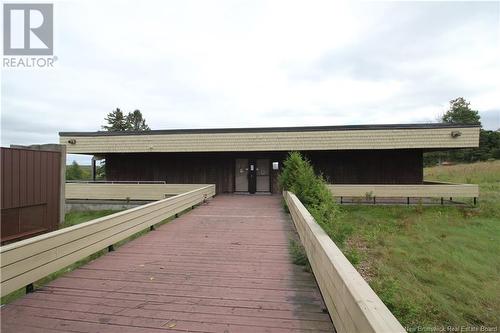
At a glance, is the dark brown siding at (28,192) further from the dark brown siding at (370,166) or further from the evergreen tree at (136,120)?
the evergreen tree at (136,120)

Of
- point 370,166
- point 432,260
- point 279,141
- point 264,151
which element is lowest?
point 432,260

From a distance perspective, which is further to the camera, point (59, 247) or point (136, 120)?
point (136, 120)

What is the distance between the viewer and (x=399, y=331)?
6.63 feet

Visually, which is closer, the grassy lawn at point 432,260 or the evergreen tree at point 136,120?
the grassy lawn at point 432,260

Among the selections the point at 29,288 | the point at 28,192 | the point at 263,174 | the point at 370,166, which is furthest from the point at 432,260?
the point at 263,174

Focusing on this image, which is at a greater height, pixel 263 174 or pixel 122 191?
pixel 263 174

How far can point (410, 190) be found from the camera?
52.8 ft

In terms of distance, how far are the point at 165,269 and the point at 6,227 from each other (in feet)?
16.0

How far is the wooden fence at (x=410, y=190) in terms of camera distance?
623 inches

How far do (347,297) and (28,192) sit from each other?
8417mm

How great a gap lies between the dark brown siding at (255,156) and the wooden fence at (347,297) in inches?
581

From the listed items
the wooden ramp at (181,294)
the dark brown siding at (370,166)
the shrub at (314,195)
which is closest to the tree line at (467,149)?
the dark brown siding at (370,166)

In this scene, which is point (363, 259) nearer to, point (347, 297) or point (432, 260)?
point (432, 260)

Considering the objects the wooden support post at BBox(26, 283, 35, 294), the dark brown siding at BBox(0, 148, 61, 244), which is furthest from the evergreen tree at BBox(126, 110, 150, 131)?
the wooden support post at BBox(26, 283, 35, 294)
